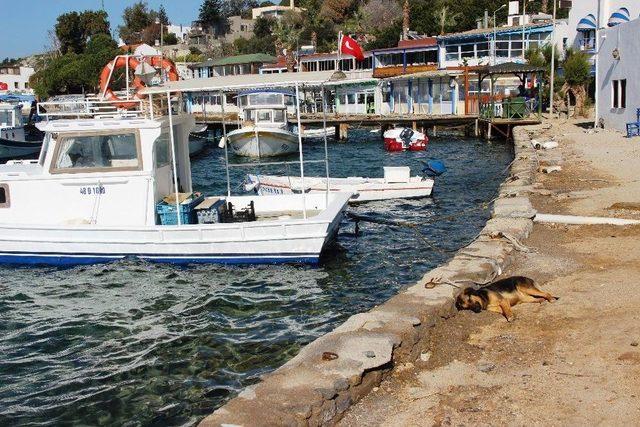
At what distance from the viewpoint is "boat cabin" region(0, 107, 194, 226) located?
1445 centimetres

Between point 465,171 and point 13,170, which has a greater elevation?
point 13,170

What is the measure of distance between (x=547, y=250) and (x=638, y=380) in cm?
513

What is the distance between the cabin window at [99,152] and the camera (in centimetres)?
1449

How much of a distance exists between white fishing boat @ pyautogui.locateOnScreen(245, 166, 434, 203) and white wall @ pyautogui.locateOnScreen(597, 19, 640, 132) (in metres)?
12.4

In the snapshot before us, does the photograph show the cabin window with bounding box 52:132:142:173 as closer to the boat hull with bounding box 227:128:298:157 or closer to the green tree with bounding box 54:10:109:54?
the boat hull with bounding box 227:128:298:157

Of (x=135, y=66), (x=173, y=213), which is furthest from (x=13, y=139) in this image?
(x=173, y=213)

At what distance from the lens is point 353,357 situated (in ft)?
22.1

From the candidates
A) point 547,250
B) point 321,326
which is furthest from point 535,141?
point 321,326

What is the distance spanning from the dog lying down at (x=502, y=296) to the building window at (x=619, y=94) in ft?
84.4

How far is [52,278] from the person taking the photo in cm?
1399

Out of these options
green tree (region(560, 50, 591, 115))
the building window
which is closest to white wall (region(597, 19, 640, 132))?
the building window

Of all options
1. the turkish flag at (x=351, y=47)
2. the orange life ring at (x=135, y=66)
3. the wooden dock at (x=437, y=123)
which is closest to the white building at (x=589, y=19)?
the wooden dock at (x=437, y=123)

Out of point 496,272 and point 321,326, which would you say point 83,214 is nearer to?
point 321,326

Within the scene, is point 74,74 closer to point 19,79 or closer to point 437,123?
point 19,79
